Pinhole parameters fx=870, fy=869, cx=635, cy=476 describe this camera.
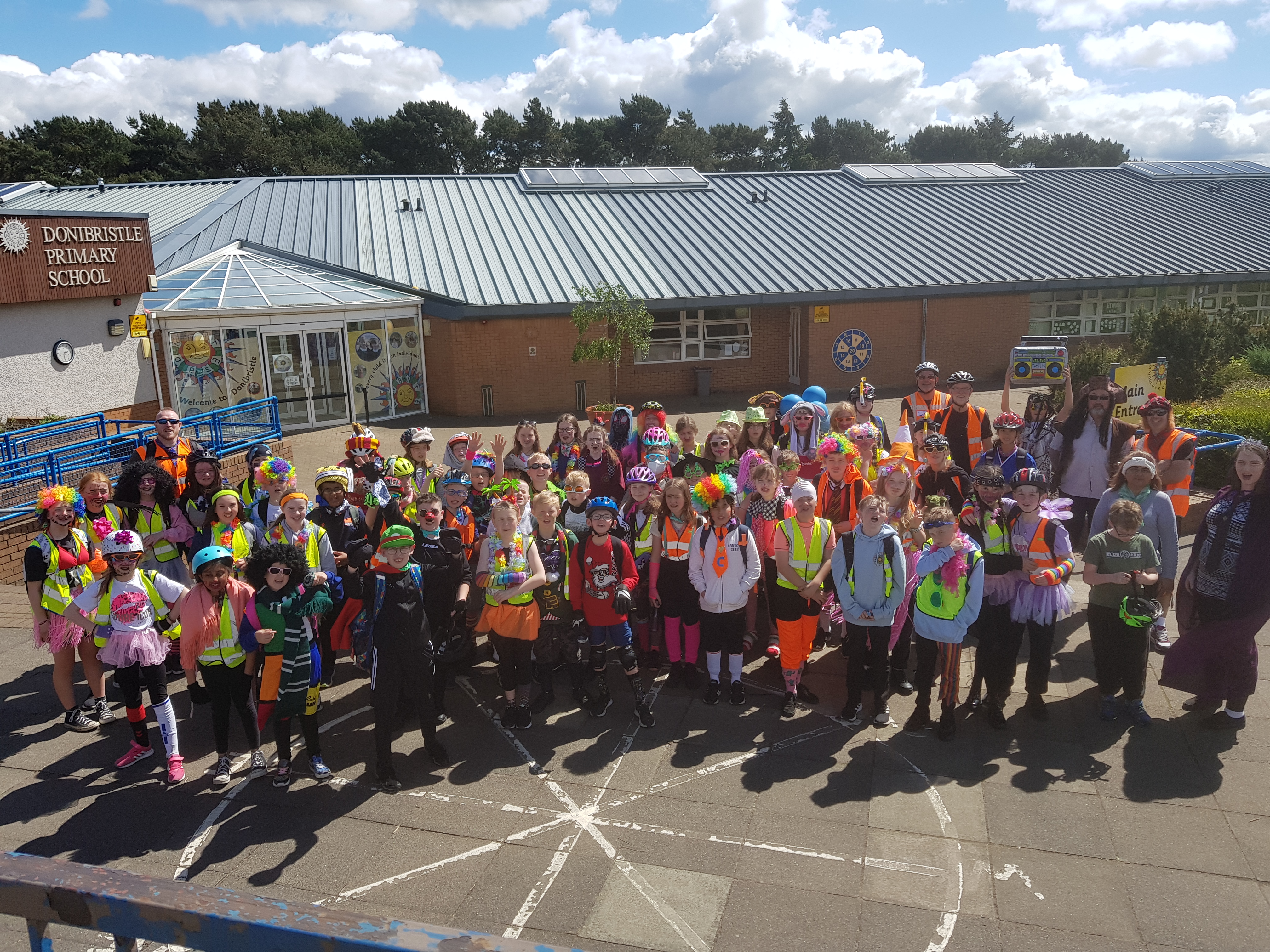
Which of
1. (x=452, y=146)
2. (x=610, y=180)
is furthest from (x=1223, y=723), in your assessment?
(x=452, y=146)

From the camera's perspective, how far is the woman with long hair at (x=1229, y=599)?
5.66m

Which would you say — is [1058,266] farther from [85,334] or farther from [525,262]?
[85,334]

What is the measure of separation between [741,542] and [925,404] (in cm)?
380

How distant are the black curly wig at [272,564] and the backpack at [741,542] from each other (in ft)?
8.88

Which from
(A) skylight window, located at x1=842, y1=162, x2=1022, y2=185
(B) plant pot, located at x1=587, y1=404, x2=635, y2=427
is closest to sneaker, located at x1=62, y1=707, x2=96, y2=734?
(B) plant pot, located at x1=587, y1=404, x2=635, y2=427

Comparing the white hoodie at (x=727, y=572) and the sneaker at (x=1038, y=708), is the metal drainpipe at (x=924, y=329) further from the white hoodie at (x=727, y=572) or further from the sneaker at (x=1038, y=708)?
the white hoodie at (x=727, y=572)

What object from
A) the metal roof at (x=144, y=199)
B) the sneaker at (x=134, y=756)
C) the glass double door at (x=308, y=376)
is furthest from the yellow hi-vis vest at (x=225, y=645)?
the metal roof at (x=144, y=199)

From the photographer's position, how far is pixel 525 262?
21.6 meters

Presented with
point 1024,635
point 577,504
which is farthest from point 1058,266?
point 577,504

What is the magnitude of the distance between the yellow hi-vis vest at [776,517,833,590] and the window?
15.8 metres

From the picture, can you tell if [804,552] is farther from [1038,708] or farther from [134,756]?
[134,756]

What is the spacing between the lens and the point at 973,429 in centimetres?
862

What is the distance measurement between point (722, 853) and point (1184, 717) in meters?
3.57

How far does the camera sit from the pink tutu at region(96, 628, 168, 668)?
559 cm
